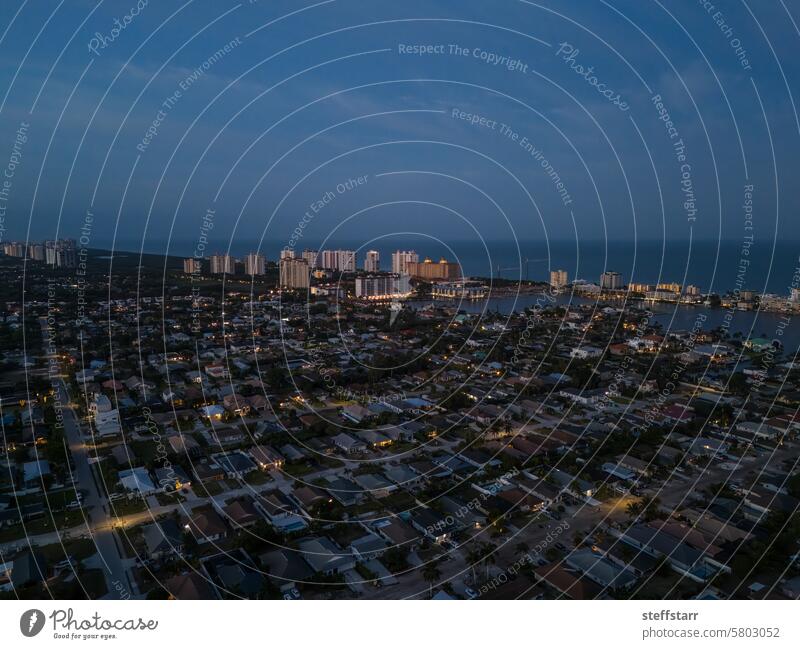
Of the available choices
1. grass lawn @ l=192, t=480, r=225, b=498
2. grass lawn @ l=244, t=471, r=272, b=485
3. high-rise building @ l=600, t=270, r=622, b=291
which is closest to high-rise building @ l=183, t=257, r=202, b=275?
high-rise building @ l=600, t=270, r=622, b=291

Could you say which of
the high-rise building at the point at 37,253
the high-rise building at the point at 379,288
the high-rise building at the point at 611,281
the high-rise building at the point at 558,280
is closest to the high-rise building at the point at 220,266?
the high-rise building at the point at 37,253

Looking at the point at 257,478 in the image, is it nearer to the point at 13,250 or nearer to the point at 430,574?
the point at 430,574

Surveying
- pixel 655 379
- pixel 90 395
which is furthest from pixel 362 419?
pixel 655 379

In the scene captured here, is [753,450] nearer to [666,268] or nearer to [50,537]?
[50,537]

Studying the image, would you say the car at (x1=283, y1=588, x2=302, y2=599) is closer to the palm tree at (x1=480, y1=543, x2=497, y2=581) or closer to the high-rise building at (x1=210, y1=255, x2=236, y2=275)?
the palm tree at (x1=480, y1=543, x2=497, y2=581)

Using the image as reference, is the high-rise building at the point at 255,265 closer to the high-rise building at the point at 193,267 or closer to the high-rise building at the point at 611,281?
the high-rise building at the point at 193,267

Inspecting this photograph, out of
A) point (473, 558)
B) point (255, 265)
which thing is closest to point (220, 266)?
point (255, 265)
